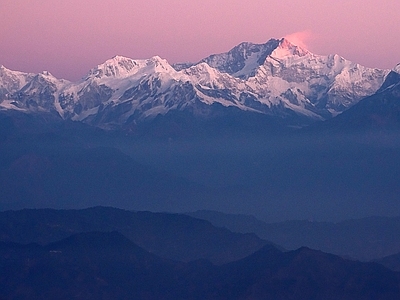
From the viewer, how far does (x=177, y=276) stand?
17938cm

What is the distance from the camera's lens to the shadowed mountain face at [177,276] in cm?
16500

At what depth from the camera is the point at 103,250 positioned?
604ft

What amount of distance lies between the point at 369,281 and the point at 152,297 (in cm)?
2877

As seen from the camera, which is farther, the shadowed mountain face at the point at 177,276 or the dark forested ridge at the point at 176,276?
the dark forested ridge at the point at 176,276

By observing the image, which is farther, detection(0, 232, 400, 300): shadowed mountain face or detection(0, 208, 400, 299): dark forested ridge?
detection(0, 208, 400, 299): dark forested ridge

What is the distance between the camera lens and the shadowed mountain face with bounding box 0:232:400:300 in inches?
6496

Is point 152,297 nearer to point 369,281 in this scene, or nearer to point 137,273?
point 137,273

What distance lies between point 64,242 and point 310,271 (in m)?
37.9

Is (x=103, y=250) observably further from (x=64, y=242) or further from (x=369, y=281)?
(x=369, y=281)

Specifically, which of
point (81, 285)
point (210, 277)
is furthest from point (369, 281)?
point (81, 285)

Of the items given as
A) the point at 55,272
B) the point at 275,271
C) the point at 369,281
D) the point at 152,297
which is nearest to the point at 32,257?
the point at 55,272

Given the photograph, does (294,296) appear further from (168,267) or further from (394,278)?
(168,267)

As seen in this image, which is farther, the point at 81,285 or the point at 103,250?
the point at 103,250

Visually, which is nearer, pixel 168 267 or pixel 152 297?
pixel 152 297
